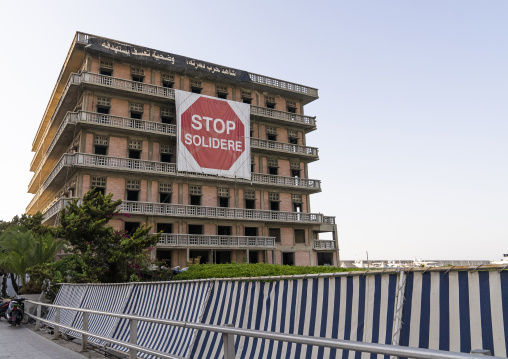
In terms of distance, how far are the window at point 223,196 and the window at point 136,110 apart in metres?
8.59

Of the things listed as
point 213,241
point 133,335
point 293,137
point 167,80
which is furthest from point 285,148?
point 133,335

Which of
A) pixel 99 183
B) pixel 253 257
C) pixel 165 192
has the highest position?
pixel 99 183

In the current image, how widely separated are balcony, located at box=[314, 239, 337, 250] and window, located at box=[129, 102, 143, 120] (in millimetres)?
18835

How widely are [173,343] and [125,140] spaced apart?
82.1 feet

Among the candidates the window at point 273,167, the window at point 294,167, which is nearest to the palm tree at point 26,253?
the window at point 273,167

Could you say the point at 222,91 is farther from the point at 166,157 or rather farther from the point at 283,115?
the point at 166,157

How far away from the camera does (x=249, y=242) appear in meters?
31.7

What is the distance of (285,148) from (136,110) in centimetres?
1349

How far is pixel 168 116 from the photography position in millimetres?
31797

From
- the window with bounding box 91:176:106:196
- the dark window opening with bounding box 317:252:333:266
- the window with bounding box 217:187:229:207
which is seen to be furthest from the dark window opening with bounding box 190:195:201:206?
the dark window opening with bounding box 317:252:333:266

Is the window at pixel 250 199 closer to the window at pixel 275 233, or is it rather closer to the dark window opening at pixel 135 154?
the window at pixel 275 233

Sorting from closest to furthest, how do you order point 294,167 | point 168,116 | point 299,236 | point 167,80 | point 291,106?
point 168,116 < point 167,80 < point 299,236 < point 294,167 < point 291,106

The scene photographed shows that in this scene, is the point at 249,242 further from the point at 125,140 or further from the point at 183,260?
the point at 125,140

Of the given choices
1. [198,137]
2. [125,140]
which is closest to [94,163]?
[125,140]
